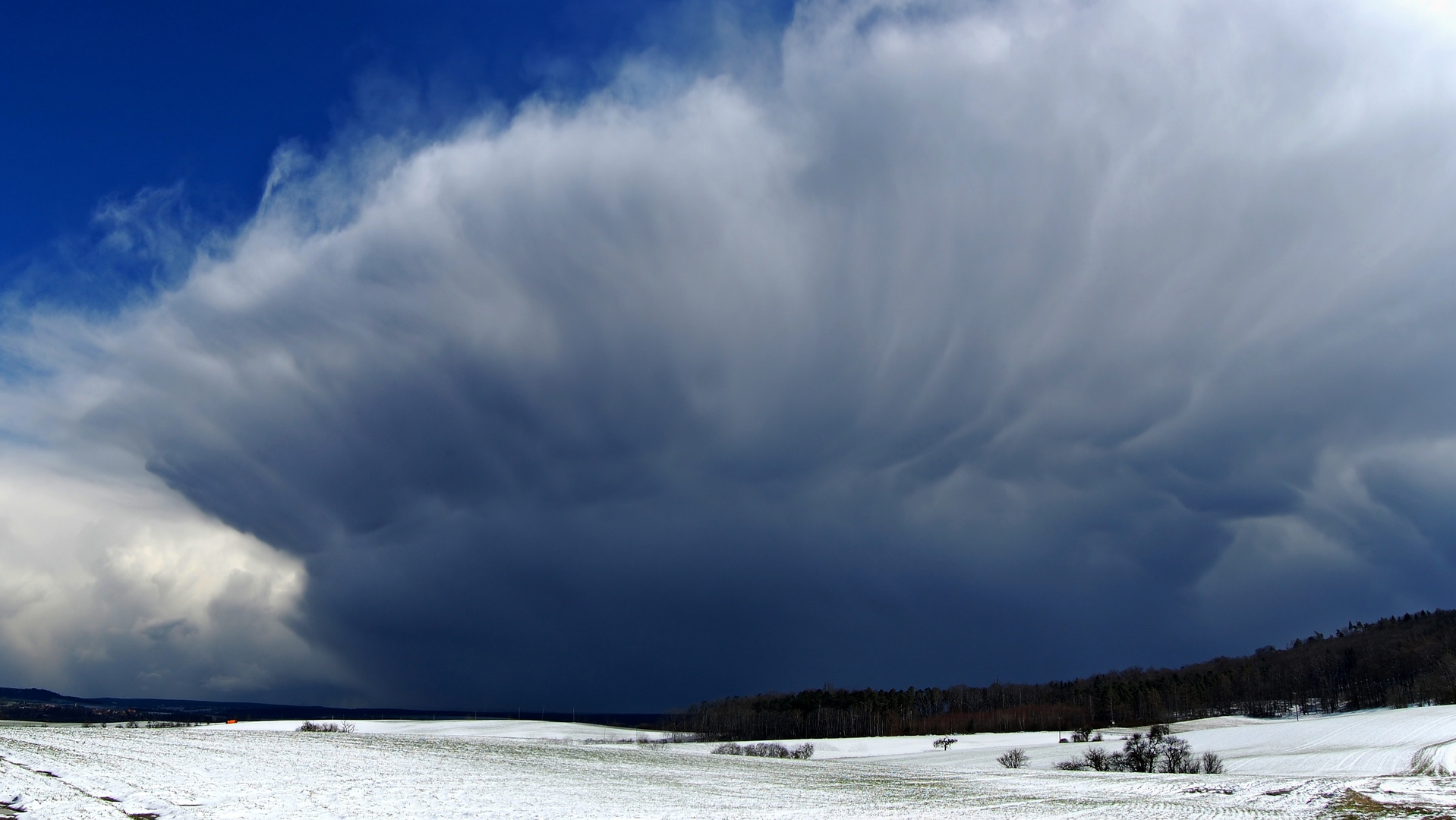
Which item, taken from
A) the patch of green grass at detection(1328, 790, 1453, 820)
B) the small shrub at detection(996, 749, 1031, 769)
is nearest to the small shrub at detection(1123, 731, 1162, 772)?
the small shrub at detection(996, 749, 1031, 769)

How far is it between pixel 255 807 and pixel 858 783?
38520 mm

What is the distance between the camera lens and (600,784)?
51.4 m

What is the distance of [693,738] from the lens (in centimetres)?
18712

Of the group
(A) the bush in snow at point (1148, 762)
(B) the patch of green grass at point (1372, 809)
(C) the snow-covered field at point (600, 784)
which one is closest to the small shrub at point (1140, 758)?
(A) the bush in snow at point (1148, 762)

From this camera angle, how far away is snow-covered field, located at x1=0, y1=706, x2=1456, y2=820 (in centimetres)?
3306

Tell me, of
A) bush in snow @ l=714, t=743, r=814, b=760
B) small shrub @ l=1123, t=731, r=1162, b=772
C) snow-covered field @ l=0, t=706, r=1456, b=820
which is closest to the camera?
snow-covered field @ l=0, t=706, r=1456, b=820

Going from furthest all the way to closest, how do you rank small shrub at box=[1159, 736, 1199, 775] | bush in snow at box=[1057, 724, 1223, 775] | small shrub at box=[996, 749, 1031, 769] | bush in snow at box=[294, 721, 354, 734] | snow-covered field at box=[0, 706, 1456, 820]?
bush in snow at box=[294, 721, 354, 734], small shrub at box=[996, 749, 1031, 769], bush in snow at box=[1057, 724, 1223, 775], small shrub at box=[1159, 736, 1199, 775], snow-covered field at box=[0, 706, 1456, 820]

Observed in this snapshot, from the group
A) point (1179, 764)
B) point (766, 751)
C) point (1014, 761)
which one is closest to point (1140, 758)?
point (1179, 764)

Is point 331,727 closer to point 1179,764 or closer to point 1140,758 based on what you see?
point 1140,758

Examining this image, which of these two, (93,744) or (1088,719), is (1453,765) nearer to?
(93,744)

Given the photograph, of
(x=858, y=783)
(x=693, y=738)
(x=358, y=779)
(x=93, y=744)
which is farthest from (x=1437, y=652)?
(x=93, y=744)

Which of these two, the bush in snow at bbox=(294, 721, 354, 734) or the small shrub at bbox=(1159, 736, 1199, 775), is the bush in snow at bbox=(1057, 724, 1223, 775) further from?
the bush in snow at bbox=(294, 721, 354, 734)

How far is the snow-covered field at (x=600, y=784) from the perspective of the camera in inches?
1302

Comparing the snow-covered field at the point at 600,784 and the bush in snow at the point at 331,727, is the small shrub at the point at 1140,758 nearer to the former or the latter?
the snow-covered field at the point at 600,784
